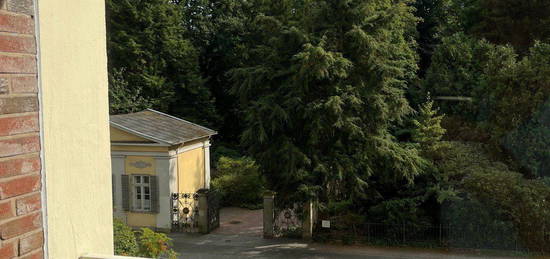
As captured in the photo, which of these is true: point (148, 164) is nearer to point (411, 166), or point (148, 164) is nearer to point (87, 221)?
point (411, 166)

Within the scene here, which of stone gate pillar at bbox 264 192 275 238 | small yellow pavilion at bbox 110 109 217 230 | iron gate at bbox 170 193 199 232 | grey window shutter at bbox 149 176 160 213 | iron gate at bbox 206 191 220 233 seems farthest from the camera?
iron gate at bbox 170 193 199 232

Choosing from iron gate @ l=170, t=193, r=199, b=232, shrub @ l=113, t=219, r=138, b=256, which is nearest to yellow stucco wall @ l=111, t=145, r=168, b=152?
iron gate @ l=170, t=193, r=199, b=232

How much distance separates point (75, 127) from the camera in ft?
6.13

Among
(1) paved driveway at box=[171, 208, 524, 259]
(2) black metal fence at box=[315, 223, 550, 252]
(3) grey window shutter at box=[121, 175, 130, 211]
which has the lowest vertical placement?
(1) paved driveway at box=[171, 208, 524, 259]

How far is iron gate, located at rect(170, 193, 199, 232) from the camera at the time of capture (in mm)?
16109

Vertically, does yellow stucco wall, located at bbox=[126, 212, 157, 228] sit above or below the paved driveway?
above

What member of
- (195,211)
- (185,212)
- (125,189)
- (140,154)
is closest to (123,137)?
(140,154)

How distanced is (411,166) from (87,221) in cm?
1271

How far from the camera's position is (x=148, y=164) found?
625 inches

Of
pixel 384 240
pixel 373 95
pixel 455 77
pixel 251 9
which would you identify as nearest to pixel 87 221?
pixel 373 95

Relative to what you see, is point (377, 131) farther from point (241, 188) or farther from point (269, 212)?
point (241, 188)

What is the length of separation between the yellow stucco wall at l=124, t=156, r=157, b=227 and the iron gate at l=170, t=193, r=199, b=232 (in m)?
0.64

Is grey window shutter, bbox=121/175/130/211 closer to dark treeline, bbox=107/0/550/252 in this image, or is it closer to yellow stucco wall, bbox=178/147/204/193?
yellow stucco wall, bbox=178/147/204/193

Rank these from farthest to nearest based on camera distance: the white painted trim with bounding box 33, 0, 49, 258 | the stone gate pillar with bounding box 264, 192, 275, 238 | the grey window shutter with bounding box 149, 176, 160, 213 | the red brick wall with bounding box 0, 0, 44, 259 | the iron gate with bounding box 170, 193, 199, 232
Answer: the iron gate with bounding box 170, 193, 199, 232 < the grey window shutter with bounding box 149, 176, 160, 213 < the stone gate pillar with bounding box 264, 192, 275, 238 < the white painted trim with bounding box 33, 0, 49, 258 < the red brick wall with bounding box 0, 0, 44, 259
